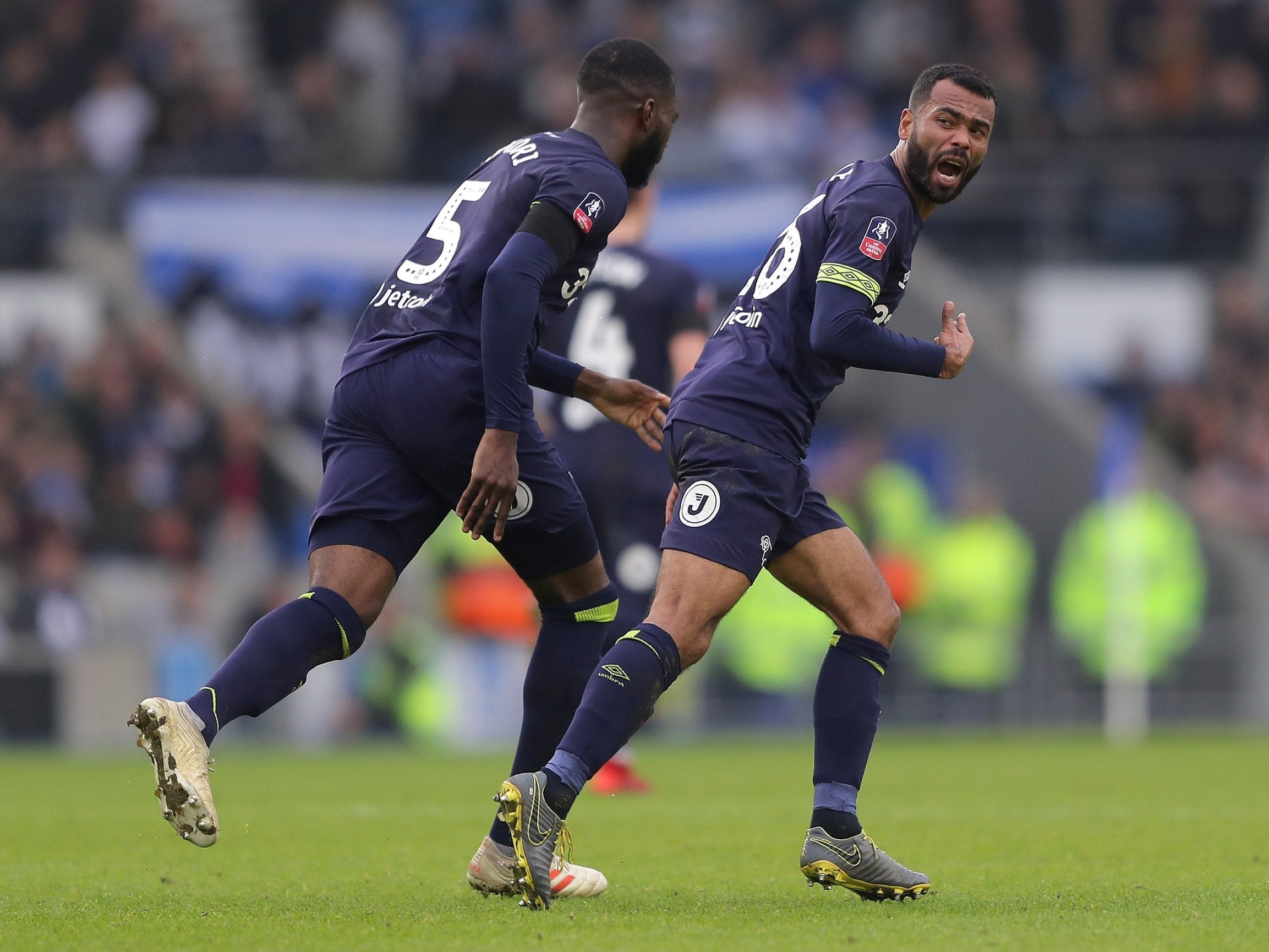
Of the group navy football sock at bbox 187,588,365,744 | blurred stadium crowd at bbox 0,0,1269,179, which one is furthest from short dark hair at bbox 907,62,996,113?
blurred stadium crowd at bbox 0,0,1269,179

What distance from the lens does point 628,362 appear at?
28.1 ft

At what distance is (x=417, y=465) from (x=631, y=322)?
3418mm

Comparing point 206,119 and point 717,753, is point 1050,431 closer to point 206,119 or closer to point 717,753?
point 717,753

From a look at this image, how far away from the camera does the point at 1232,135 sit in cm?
1759

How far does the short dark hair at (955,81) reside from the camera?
5.43 meters

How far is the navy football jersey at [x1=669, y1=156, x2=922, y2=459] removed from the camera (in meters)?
5.29

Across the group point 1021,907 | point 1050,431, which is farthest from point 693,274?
point 1050,431

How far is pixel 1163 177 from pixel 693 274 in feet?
30.1

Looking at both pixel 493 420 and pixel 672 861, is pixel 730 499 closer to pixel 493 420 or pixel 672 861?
pixel 493 420

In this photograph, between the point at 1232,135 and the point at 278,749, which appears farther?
the point at 1232,135

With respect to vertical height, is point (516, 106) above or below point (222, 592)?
above

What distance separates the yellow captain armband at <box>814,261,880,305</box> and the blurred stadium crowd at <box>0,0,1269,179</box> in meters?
11.8

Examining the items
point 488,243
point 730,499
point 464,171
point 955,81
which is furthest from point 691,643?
point 464,171

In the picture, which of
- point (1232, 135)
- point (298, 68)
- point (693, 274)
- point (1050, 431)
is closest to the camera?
point (693, 274)
